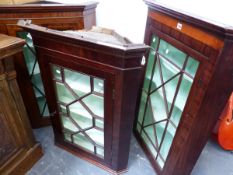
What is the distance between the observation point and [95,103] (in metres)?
1.13

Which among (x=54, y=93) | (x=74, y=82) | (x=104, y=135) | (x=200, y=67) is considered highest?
(x=200, y=67)

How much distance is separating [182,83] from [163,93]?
0.19m

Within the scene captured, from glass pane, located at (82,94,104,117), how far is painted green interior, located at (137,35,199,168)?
1.23ft

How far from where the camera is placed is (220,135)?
1435 mm

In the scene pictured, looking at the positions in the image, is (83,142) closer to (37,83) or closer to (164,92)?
(37,83)

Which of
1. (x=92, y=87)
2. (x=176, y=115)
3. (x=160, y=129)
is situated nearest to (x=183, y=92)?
(x=176, y=115)

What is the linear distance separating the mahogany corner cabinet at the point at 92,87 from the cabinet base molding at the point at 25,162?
0.61 ft

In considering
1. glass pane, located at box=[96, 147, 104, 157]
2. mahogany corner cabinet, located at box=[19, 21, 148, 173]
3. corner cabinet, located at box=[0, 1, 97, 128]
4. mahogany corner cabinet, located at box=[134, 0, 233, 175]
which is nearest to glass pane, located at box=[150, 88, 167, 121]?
mahogany corner cabinet, located at box=[134, 0, 233, 175]

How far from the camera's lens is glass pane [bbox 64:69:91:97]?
3.53 feet

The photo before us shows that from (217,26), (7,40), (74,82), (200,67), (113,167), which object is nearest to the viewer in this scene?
(217,26)

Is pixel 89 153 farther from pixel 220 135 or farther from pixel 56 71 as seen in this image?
pixel 220 135

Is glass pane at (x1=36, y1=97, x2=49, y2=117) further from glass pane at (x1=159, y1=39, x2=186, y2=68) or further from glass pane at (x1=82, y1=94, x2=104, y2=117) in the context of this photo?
glass pane at (x1=159, y1=39, x2=186, y2=68)

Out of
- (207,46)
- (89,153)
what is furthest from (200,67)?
(89,153)

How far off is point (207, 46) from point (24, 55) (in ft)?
3.87
